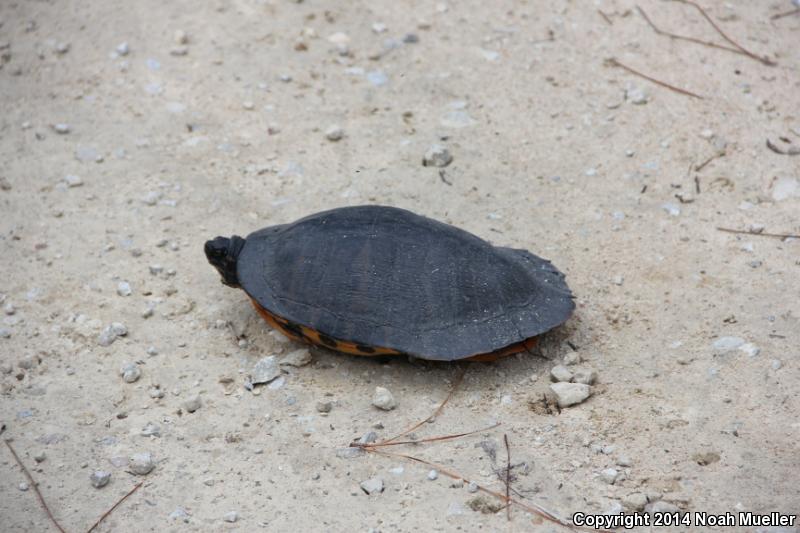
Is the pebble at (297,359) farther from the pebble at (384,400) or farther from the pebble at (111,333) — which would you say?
the pebble at (111,333)

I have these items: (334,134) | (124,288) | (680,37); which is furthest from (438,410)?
(680,37)

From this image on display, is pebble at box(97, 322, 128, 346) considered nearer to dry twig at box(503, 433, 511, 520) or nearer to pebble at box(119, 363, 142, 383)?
pebble at box(119, 363, 142, 383)

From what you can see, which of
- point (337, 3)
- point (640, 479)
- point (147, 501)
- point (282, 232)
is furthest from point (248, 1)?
point (640, 479)

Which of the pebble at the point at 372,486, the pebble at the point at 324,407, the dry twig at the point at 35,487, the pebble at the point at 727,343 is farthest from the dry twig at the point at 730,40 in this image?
the dry twig at the point at 35,487

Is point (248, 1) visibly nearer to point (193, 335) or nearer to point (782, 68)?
point (193, 335)

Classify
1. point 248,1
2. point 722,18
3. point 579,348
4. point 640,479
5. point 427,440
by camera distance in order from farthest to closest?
1. point 248,1
2. point 722,18
3. point 579,348
4. point 427,440
5. point 640,479
